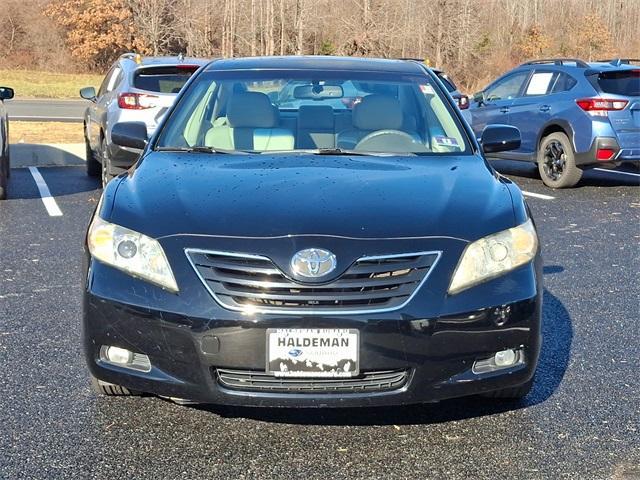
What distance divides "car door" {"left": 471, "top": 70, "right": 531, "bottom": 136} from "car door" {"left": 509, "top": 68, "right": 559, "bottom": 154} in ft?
0.56

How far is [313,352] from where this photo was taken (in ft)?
11.4

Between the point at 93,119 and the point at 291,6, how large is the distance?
37079 millimetres

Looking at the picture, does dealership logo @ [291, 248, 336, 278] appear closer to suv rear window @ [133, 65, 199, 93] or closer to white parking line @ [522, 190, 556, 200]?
suv rear window @ [133, 65, 199, 93]

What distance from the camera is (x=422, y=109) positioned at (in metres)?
5.27

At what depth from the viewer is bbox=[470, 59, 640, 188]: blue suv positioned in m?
11.5

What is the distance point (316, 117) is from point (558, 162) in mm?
7760

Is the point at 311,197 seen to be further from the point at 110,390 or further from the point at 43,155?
the point at 43,155

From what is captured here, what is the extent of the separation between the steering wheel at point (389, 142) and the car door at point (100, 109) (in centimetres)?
643

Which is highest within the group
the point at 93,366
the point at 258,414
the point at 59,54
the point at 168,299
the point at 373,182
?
the point at 373,182

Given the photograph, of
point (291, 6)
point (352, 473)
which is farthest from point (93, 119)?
point (291, 6)

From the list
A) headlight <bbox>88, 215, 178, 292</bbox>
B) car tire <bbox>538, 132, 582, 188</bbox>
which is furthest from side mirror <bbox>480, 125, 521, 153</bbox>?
car tire <bbox>538, 132, 582, 188</bbox>

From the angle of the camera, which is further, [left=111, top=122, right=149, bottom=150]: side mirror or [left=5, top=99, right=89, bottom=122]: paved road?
[left=5, top=99, right=89, bottom=122]: paved road

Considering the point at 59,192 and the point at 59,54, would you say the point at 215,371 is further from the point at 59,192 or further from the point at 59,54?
the point at 59,54

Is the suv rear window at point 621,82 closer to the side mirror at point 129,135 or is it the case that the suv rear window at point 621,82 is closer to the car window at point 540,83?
the car window at point 540,83
